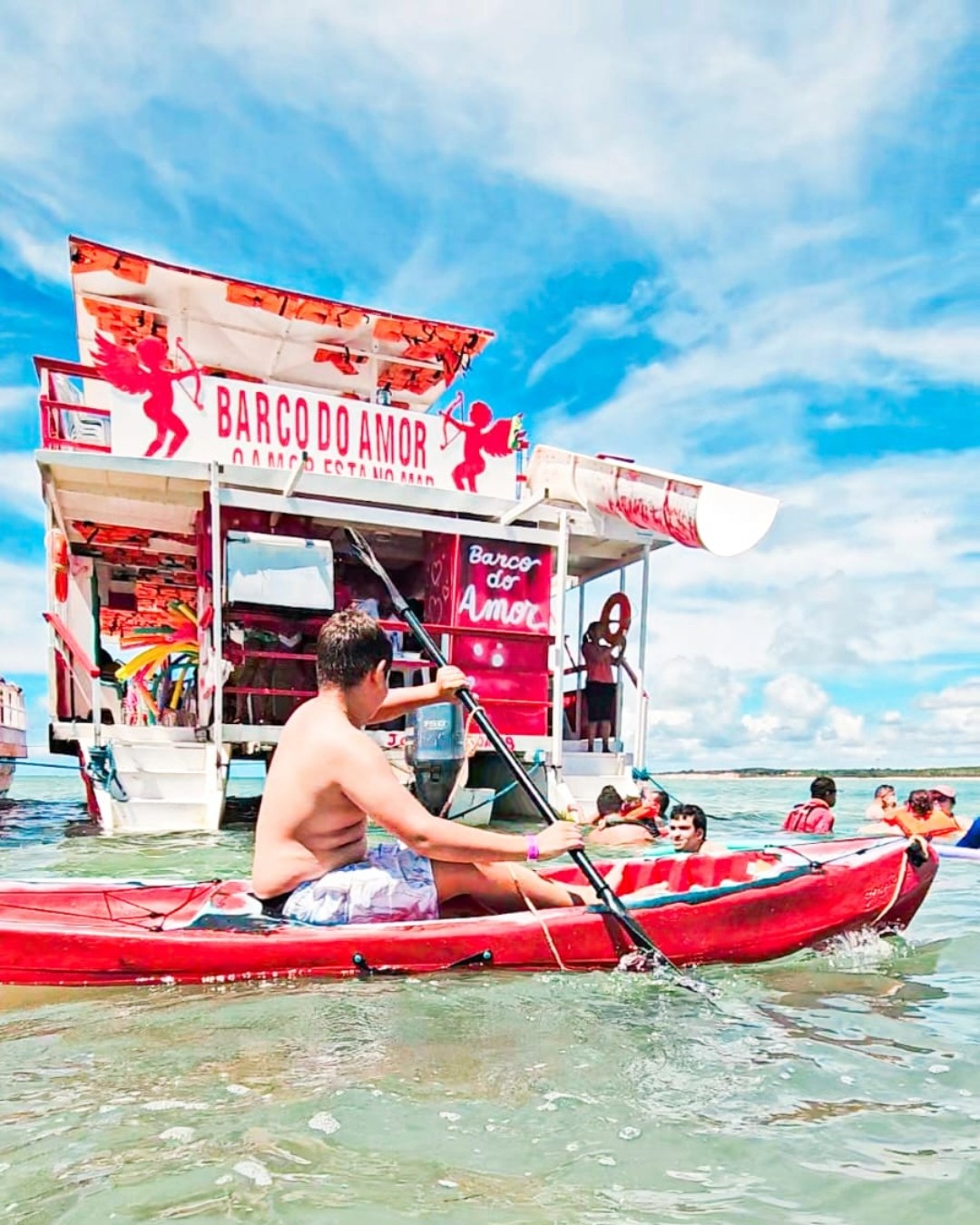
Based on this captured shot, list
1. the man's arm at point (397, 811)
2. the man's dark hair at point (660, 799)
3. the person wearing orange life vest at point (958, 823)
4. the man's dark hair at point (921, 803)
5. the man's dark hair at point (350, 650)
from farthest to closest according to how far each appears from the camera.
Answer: the man's dark hair at point (660, 799), the man's dark hair at point (921, 803), the person wearing orange life vest at point (958, 823), the man's dark hair at point (350, 650), the man's arm at point (397, 811)

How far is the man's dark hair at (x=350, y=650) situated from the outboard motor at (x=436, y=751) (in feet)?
17.1

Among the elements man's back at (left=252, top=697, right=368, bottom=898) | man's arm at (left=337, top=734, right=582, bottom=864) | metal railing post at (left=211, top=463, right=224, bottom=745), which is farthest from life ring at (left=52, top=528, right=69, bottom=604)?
man's arm at (left=337, top=734, right=582, bottom=864)

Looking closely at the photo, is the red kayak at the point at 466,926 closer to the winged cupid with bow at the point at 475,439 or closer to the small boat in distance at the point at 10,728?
the winged cupid with bow at the point at 475,439

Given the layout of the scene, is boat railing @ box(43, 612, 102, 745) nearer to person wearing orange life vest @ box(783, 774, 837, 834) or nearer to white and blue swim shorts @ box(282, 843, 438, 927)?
white and blue swim shorts @ box(282, 843, 438, 927)

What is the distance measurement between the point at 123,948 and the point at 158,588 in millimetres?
12888

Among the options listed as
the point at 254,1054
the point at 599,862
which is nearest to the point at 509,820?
the point at 599,862

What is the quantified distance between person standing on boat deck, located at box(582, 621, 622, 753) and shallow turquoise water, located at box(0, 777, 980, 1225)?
8.01m

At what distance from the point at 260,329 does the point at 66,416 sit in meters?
3.03

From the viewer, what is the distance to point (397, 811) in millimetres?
3713

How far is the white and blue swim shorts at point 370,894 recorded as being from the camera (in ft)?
13.4

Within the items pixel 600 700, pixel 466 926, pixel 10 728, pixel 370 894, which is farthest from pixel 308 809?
pixel 10 728

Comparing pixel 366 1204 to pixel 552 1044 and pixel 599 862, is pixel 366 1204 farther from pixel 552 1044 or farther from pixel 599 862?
pixel 599 862

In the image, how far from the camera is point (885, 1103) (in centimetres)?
284

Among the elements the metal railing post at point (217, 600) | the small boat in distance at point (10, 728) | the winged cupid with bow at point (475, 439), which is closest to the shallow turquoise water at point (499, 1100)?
the metal railing post at point (217, 600)
